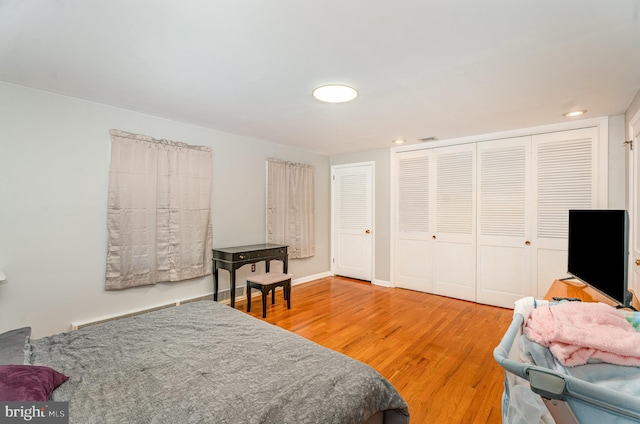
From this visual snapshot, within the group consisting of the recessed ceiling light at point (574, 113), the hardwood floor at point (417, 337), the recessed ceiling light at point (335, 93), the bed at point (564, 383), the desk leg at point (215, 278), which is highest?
the recessed ceiling light at point (574, 113)

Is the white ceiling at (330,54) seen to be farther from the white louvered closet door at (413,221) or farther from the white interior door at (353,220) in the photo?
the white interior door at (353,220)

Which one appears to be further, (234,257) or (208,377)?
(234,257)

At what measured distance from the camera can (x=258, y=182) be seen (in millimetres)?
4449

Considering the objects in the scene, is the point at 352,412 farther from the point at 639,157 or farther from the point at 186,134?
the point at 186,134

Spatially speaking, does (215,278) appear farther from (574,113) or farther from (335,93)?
(574,113)

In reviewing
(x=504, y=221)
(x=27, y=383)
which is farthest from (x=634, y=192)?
(x=27, y=383)

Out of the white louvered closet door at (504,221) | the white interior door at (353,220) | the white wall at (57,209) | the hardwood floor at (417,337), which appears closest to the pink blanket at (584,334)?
the hardwood floor at (417,337)

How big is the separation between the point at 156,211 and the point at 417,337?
323 cm

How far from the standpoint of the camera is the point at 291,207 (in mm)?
4918

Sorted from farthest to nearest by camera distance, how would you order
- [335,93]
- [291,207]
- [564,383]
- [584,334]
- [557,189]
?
[291,207], [557,189], [335,93], [584,334], [564,383]

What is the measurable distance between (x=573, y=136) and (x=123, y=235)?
530 cm

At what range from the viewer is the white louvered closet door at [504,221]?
378 centimetres

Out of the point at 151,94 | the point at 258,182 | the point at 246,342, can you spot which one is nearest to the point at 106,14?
the point at 151,94

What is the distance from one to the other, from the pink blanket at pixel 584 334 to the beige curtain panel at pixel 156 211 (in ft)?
11.4
